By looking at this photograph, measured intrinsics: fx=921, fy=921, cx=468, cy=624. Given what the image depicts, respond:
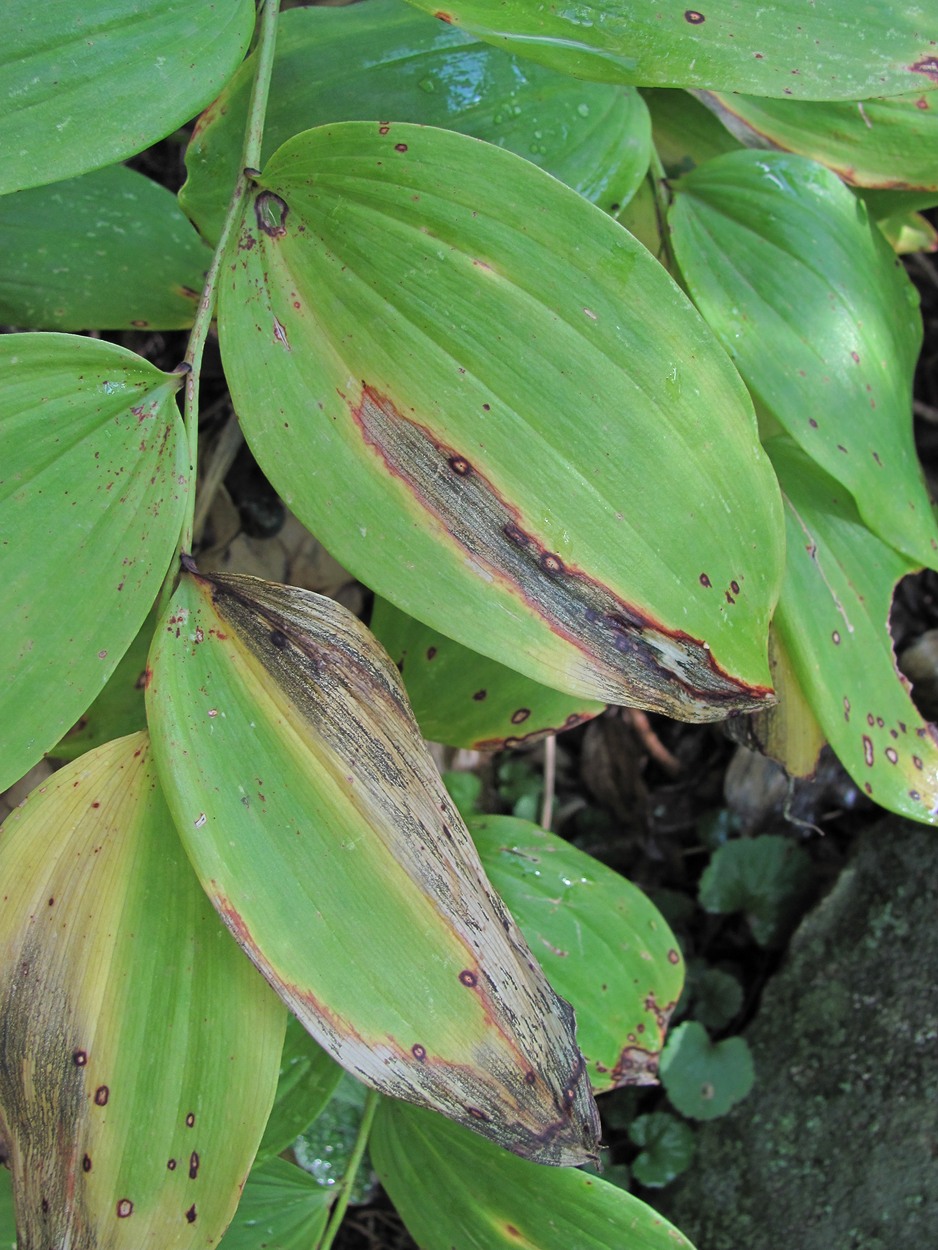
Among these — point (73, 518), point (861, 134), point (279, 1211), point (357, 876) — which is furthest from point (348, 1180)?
point (861, 134)

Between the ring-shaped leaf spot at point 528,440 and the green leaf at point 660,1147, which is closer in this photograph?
the ring-shaped leaf spot at point 528,440

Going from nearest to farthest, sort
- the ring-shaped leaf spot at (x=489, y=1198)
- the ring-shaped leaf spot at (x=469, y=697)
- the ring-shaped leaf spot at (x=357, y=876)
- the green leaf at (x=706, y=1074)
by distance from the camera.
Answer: the ring-shaped leaf spot at (x=357, y=876)
the ring-shaped leaf spot at (x=489, y=1198)
the ring-shaped leaf spot at (x=469, y=697)
the green leaf at (x=706, y=1074)

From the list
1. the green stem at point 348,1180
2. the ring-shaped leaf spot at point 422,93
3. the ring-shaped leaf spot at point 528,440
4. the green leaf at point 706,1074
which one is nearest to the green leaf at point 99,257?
the ring-shaped leaf spot at point 422,93

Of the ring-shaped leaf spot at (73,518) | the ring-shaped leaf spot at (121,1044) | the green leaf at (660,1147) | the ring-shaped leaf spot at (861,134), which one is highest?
the ring-shaped leaf spot at (861,134)

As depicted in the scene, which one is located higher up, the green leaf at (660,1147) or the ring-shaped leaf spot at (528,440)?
the ring-shaped leaf spot at (528,440)

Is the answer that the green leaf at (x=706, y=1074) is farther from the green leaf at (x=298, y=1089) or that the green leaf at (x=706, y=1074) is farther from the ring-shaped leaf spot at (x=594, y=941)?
the green leaf at (x=298, y=1089)

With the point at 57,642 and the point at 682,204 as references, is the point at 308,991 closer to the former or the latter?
the point at 57,642
